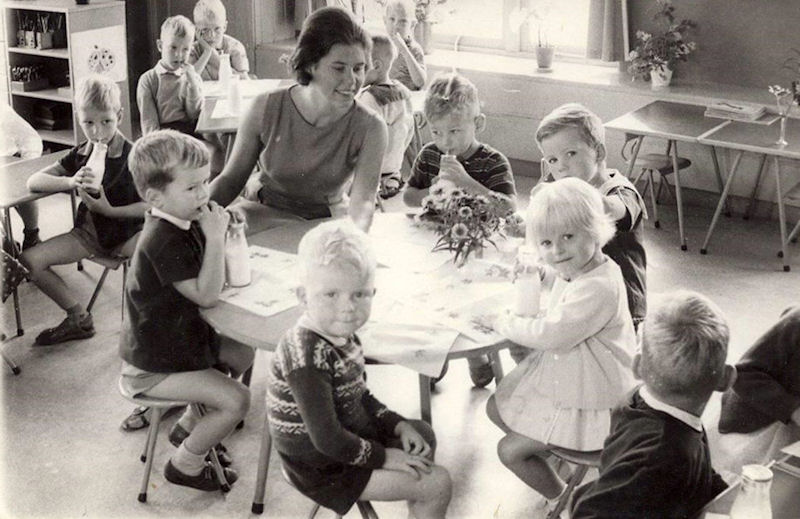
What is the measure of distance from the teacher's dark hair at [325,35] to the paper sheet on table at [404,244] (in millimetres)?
584

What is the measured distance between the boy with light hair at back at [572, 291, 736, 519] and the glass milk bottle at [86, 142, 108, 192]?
8.40 feet

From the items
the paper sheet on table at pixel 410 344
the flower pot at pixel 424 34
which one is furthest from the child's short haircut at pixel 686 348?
the flower pot at pixel 424 34

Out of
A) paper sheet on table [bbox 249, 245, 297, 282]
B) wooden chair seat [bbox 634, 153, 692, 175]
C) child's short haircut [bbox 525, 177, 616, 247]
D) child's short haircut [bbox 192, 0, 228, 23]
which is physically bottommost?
wooden chair seat [bbox 634, 153, 692, 175]

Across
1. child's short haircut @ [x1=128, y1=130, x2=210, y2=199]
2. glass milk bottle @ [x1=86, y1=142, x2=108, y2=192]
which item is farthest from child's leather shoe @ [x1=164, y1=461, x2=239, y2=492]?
glass milk bottle @ [x1=86, y1=142, x2=108, y2=192]

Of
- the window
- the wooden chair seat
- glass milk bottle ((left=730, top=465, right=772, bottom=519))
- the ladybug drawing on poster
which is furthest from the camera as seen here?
the window

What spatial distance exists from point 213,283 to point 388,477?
744mm

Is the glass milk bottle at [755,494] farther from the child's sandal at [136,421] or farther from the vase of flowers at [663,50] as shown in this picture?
the vase of flowers at [663,50]

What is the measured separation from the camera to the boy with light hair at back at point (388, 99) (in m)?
5.10

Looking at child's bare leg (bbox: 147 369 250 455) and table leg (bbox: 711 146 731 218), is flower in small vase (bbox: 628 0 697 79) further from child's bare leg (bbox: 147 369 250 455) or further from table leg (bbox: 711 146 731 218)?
child's bare leg (bbox: 147 369 250 455)

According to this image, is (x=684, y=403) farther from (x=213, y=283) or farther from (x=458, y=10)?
(x=458, y=10)

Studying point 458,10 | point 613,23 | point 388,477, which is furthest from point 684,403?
point 458,10

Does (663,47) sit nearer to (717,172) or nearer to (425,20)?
(717,172)

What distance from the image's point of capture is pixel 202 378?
2768 mm

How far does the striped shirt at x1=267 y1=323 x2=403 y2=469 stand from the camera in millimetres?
2189
